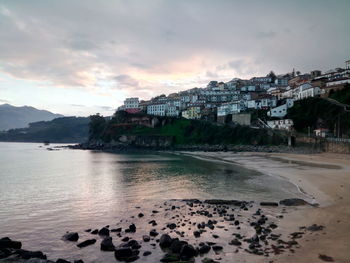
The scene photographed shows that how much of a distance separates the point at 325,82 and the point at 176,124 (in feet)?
221

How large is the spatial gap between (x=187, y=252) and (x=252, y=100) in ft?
376

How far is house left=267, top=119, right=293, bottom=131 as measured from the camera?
296 ft

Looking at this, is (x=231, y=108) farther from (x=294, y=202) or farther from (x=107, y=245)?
(x=107, y=245)

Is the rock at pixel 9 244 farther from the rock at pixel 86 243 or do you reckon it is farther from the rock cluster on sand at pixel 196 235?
the rock at pixel 86 243

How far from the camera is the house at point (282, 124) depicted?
296ft

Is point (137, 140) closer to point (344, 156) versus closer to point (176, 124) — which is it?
point (176, 124)

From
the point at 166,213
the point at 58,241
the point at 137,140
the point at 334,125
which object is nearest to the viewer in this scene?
the point at 58,241

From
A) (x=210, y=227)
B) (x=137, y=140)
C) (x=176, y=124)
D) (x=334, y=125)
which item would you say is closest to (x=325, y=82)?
(x=334, y=125)

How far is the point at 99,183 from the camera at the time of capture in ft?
128

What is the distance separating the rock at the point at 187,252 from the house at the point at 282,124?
278ft

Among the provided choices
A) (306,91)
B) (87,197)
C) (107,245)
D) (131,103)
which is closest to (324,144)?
(306,91)

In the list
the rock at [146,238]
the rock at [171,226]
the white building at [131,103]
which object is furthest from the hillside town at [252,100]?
the rock at [146,238]

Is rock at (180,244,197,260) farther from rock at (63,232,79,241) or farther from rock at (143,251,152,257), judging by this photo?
rock at (63,232,79,241)

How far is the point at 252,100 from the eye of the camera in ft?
398
